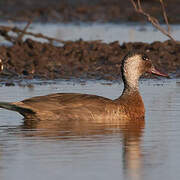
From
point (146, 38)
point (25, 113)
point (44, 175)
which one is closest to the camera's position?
point (44, 175)

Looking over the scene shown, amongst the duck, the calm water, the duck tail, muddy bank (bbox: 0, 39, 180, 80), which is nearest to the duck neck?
the calm water

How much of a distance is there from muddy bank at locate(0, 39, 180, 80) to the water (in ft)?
9.55

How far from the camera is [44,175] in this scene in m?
8.15

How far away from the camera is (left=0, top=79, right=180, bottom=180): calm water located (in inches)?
325

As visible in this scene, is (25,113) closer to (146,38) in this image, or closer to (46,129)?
(46,129)

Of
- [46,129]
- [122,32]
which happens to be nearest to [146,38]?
[122,32]

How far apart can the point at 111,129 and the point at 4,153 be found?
2.15 m

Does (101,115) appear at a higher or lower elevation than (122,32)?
lower

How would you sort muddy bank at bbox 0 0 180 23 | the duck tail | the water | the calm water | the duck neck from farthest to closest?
muddy bank at bbox 0 0 180 23 → the water → the duck neck → the duck tail → the calm water

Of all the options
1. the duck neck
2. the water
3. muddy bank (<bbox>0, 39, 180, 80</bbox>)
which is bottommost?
the duck neck

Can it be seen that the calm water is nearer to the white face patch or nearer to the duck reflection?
the duck reflection

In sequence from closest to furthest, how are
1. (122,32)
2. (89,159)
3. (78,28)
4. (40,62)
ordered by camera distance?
1. (89,159)
2. (40,62)
3. (122,32)
4. (78,28)

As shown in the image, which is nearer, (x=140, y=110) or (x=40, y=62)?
(x=140, y=110)

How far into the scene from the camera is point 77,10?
30.5m
